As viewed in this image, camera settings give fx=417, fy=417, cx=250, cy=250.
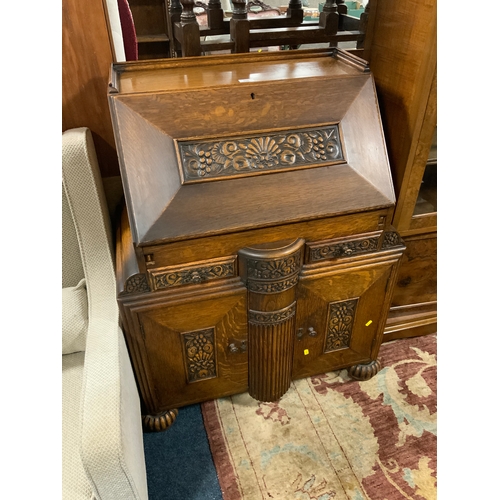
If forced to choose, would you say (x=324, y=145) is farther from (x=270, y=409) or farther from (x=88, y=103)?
(x=270, y=409)

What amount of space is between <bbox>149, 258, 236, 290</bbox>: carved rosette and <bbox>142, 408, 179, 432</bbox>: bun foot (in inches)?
19.9

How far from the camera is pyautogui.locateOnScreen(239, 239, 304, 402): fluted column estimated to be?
3.22ft

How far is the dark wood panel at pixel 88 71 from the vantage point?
1.02 meters

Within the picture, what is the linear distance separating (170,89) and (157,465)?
104cm

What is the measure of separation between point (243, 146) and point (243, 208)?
14cm

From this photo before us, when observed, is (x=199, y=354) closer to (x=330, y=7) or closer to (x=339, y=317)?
(x=339, y=317)

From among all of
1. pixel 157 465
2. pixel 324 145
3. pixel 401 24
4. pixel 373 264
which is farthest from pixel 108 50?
pixel 157 465

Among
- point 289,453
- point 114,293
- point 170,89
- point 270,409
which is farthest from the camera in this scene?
point 270,409

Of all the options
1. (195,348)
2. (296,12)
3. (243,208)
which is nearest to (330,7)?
(296,12)

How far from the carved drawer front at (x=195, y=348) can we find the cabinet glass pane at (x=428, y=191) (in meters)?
0.64

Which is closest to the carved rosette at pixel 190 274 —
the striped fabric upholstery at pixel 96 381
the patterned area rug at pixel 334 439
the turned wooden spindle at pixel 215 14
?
the striped fabric upholstery at pixel 96 381

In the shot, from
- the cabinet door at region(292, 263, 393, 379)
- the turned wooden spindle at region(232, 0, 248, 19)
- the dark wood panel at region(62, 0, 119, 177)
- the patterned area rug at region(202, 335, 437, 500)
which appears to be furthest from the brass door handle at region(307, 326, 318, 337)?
the turned wooden spindle at region(232, 0, 248, 19)

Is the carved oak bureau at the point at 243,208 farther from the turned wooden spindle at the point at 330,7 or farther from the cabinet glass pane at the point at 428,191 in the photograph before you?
the turned wooden spindle at the point at 330,7

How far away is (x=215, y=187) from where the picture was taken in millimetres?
938
